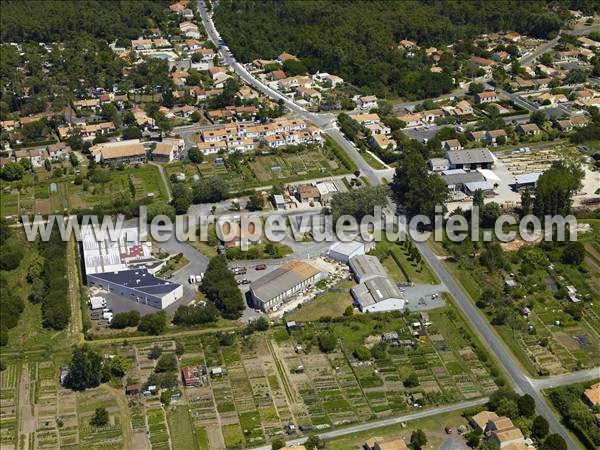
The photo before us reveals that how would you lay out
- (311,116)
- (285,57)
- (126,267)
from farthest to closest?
(285,57)
(311,116)
(126,267)

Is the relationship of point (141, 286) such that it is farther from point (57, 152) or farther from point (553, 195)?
point (553, 195)

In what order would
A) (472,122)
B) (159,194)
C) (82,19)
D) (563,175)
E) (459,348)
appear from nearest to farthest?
(459,348), (563,175), (159,194), (472,122), (82,19)

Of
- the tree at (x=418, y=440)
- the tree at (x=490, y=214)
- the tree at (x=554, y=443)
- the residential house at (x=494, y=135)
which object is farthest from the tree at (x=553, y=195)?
the tree at (x=418, y=440)

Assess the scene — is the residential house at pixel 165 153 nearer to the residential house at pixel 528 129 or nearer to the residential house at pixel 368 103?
the residential house at pixel 368 103

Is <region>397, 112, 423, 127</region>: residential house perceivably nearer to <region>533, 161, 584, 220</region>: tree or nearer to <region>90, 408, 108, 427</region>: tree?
<region>533, 161, 584, 220</region>: tree

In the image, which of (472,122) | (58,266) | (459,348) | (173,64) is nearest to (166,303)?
(58,266)

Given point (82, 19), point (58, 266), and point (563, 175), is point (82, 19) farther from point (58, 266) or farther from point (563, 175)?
point (563, 175)

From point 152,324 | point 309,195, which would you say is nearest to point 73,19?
point 309,195
